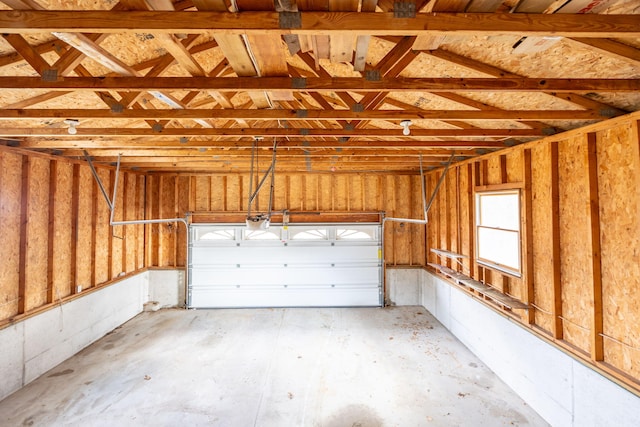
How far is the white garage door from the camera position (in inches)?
293

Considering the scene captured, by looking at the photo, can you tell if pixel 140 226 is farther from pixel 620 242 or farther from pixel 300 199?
pixel 620 242

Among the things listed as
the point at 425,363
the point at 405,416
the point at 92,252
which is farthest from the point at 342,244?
the point at 92,252

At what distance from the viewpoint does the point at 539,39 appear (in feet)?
5.70

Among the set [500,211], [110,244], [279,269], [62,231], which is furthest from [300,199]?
[62,231]

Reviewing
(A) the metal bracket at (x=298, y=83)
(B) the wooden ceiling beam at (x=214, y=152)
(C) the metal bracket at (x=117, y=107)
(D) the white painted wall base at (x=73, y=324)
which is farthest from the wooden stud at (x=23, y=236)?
(A) the metal bracket at (x=298, y=83)

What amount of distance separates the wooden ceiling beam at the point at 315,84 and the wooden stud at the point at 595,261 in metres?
1.13

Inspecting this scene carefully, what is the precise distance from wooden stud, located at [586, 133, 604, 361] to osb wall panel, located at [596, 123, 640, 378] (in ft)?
0.11

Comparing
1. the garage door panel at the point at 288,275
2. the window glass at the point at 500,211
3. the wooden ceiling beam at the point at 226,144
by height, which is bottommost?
the garage door panel at the point at 288,275

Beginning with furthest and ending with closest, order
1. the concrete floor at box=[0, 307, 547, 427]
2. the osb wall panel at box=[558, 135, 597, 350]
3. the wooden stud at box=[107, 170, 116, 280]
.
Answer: the wooden stud at box=[107, 170, 116, 280]
the concrete floor at box=[0, 307, 547, 427]
the osb wall panel at box=[558, 135, 597, 350]

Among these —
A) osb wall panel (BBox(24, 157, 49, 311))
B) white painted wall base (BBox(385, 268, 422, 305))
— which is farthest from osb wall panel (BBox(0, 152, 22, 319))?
white painted wall base (BBox(385, 268, 422, 305))

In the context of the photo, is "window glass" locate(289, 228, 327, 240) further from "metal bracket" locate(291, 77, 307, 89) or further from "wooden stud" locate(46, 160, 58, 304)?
"metal bracket" locate(291, 77, 307, 89)

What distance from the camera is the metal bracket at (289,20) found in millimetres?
1412

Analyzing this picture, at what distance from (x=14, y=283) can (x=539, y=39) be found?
21.8 ft

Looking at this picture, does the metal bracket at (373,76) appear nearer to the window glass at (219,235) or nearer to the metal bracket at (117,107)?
the metal bracket at (117,107)
